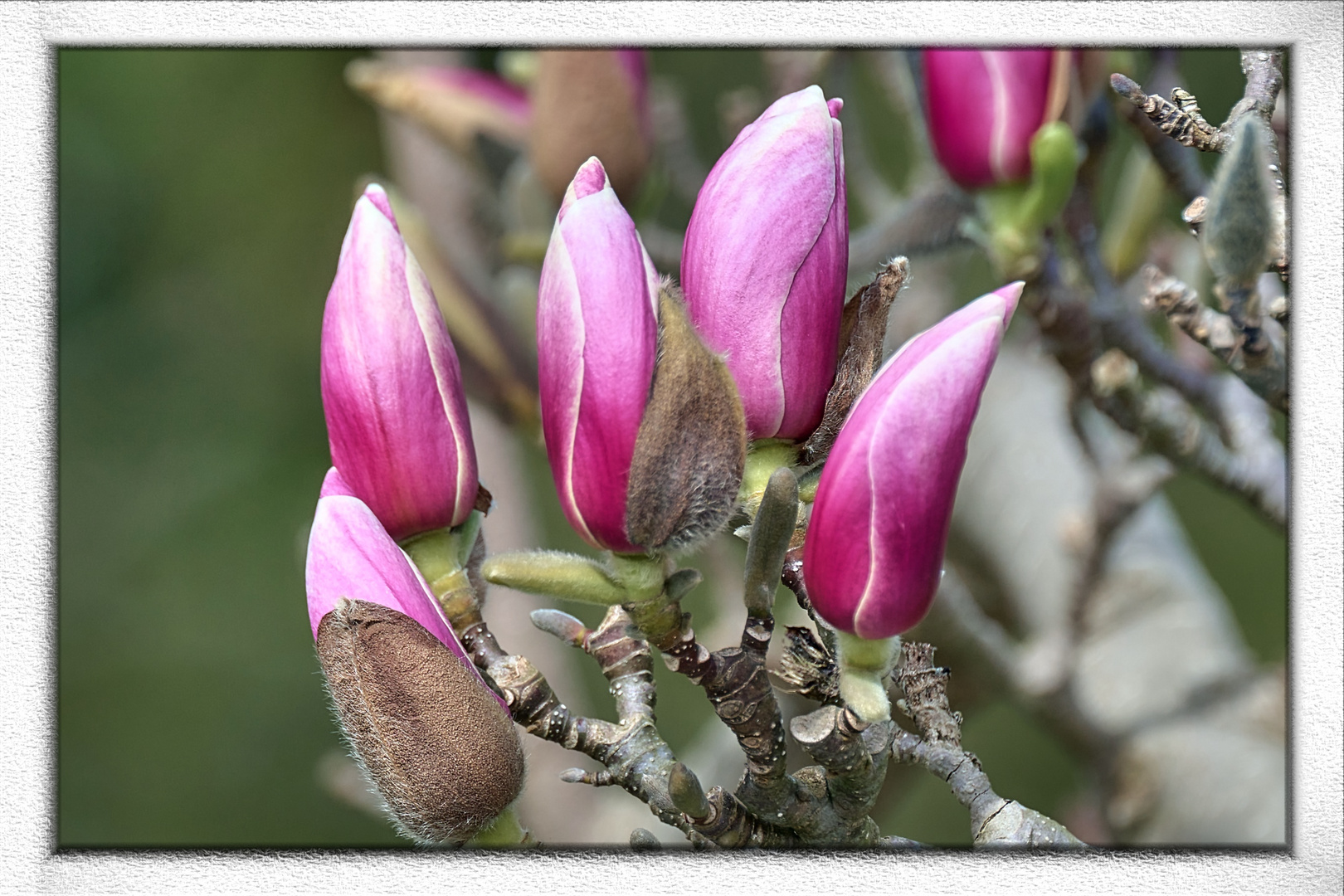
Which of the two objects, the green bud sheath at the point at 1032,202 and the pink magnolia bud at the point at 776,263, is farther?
the green bud sheath at the point at 1032,202

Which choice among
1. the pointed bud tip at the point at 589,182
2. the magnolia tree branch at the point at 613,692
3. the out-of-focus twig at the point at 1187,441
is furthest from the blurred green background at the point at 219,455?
the pointed bud tip at the point at 589,182

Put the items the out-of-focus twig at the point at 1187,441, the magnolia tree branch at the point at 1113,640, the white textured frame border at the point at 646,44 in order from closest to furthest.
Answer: the white textured frame border at the point at 646,44 → the out-of-focus twig at the point at 1187,441 → the magnolia tree branch at the point at 1113,640

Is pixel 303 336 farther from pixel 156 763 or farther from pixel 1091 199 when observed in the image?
pixel 1091 199

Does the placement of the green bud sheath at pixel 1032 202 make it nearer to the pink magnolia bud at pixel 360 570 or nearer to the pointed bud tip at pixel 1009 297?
the pointed bud tip at pixel 1009 297

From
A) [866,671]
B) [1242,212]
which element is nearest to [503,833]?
[866,671]

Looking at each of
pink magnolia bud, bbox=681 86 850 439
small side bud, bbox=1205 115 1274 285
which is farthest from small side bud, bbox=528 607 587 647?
small side bud, bbox=1205 115 1274 285

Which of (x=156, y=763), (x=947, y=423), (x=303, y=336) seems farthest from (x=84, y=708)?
(x=947, y=423)
